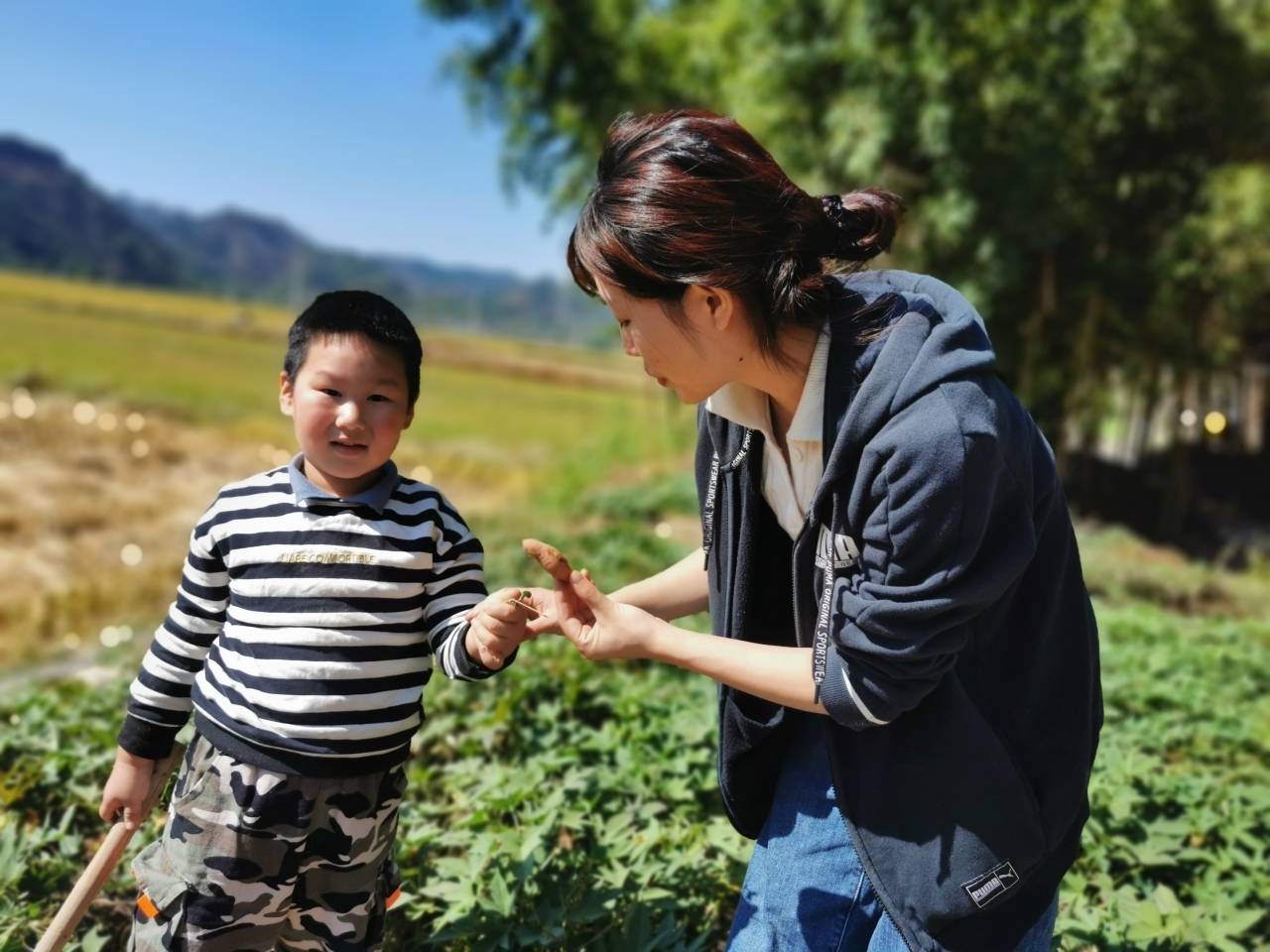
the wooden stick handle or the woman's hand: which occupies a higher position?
the woman's hand

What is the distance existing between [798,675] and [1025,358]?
1111 cm

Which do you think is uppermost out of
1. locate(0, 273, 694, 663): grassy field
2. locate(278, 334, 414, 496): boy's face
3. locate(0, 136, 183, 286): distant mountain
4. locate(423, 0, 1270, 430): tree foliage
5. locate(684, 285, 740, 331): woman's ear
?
locate(0, 136, 183, 286): distant mountain

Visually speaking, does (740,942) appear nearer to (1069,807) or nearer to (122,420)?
(1069,807)

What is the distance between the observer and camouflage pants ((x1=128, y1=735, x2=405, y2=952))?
1600mm

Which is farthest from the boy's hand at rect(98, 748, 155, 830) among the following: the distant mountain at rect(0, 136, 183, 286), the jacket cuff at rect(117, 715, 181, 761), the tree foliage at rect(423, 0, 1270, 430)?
the distant mountain at rect(0, 136, 183, 286)

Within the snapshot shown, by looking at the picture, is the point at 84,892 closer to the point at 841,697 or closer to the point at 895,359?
the point at 841,697

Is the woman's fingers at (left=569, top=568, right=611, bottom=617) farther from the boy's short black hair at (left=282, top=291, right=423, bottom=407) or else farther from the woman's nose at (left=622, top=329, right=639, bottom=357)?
the boy's short black hair at (left=282, top=291, right=423, bottom=407)

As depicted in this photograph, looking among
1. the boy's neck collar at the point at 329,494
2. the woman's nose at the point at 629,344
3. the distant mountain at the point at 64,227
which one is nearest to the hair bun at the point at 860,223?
the woman's nose at the point at 629,344

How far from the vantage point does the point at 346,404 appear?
1622mm

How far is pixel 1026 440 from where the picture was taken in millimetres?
1367

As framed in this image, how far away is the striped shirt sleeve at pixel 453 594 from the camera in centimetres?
159

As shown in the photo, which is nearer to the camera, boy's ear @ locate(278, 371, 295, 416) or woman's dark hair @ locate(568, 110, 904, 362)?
woman's dark hair @ locate(568, 110, 904, 362)

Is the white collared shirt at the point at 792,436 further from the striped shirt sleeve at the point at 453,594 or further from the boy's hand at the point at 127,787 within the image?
the boy's hand at the point at 127,787

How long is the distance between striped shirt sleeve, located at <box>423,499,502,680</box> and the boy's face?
166 millimetres
